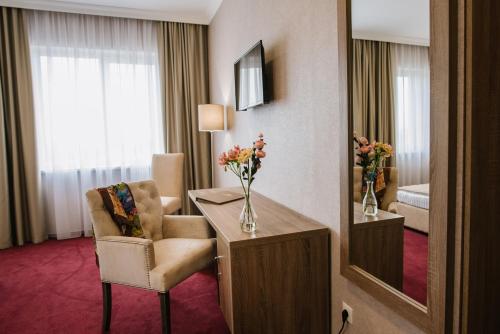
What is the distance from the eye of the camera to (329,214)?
171 centimetres

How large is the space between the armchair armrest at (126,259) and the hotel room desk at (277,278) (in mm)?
453

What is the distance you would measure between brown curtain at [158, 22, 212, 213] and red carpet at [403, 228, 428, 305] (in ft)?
11.6

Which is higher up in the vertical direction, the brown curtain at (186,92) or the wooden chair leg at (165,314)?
the brown curtain at (186,92)

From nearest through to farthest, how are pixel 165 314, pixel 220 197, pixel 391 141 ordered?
1. pixel 391 141
2. pixel 165 314
3. pixel 220 197

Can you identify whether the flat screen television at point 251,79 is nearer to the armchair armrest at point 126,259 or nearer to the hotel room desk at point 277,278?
the hotel room desk at point 277,278

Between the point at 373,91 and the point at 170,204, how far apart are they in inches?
108

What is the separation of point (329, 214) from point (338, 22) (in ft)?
3.06

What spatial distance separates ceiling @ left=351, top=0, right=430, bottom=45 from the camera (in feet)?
3.54

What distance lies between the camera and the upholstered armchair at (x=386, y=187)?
1.29 metres

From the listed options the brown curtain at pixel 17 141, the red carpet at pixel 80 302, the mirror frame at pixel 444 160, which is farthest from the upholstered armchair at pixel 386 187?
the brown curtain at pixel 17 141

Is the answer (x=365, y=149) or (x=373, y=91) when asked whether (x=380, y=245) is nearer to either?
(x=365, y=149)

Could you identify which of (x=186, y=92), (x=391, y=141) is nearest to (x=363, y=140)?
(x=391, y=141)

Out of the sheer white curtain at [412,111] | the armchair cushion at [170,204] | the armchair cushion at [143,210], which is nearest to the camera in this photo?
the sheer white curtain at [412,111]

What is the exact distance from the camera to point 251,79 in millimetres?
2619
